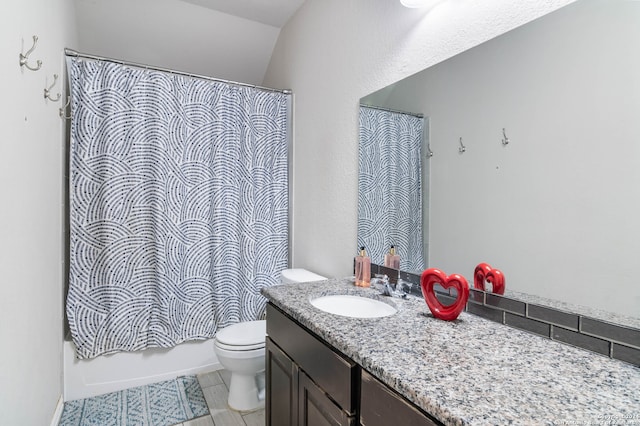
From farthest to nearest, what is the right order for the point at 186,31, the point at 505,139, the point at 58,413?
the point at 186,31
the point at 58,413
the point at 505,139

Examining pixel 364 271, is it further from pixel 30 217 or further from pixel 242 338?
pixel 30 217

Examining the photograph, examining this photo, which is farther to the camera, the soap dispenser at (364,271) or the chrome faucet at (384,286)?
the soap dispenser at (364,271)

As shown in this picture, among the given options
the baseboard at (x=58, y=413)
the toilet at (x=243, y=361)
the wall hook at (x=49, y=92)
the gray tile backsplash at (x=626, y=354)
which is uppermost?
the wall hook at (x=49, y=92)

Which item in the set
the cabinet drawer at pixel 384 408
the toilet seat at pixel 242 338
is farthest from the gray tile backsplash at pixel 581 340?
the toilet seat at pixel 242 338

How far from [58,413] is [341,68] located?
2.55m

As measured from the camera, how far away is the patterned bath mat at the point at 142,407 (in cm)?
192

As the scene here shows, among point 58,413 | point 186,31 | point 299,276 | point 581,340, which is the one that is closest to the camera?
point 581,340

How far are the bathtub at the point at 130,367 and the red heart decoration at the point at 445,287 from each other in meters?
1.88

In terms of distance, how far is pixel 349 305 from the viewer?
1504 mm

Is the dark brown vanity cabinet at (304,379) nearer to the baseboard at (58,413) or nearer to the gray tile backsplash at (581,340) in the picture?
the gray tile backsplash at (581,340)

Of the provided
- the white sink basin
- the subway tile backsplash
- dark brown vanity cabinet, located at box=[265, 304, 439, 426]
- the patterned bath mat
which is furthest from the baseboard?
the subway tile backsplash

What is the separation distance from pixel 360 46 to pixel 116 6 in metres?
1.81

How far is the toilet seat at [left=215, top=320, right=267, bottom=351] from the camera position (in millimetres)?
1975

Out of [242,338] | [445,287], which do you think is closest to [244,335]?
[242,338]
